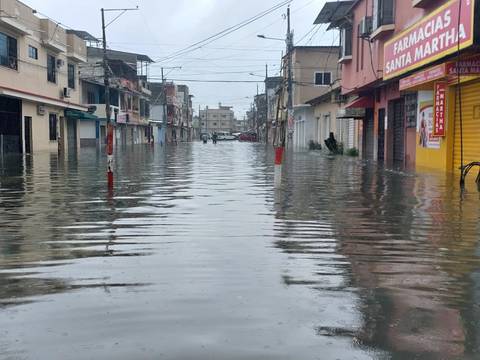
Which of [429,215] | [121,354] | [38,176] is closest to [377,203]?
[429,215]

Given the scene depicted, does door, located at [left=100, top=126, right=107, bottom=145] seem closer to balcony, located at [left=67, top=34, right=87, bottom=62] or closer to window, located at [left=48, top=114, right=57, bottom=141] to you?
balcony, located at [left=67, top=34, right=87, bottom=62]

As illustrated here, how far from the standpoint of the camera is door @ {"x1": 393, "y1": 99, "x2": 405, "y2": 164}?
80.8ft

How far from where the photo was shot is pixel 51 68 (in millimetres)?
41469

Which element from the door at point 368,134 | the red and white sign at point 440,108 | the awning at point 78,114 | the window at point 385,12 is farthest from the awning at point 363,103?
the awning at point 78,114

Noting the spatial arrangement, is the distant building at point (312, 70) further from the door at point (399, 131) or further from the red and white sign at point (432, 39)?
the red and white sign at point (432, 39)

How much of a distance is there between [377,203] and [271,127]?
84200mm

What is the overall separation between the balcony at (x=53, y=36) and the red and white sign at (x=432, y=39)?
26074mm

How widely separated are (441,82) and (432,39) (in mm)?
1961

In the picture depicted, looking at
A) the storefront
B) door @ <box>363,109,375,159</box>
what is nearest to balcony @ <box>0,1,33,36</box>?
door @ <box>363,109,375,159</box>

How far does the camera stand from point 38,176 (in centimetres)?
1702

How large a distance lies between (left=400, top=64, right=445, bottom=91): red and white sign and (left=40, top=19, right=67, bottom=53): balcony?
90.8 feet

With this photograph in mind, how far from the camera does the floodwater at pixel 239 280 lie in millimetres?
3586

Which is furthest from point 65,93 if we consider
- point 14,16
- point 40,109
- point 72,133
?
point 14,16

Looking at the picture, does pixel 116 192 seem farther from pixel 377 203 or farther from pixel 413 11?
pixel 413 11
